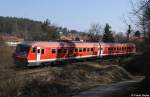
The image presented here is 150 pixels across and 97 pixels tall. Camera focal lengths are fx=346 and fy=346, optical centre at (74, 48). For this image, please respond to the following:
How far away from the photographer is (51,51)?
37906mm

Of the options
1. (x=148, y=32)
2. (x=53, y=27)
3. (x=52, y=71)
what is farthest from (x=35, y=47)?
(x=53, y=27)

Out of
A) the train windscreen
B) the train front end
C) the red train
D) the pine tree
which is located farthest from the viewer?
the pine tree

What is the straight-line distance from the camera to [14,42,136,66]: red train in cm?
3497

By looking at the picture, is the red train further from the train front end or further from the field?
the field

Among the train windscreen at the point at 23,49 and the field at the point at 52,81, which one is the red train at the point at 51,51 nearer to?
A: the train windscreen at the point at 23,49

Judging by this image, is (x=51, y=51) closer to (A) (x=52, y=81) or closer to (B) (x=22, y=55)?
(B) (x=22, y=55)

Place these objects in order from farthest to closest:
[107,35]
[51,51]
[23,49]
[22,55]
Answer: [107,35] < [51,51] < [23,49] < [22,55]

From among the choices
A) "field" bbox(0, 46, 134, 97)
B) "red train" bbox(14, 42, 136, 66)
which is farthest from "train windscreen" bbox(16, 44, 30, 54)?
"field" bbox(0, 46, 134, 97)

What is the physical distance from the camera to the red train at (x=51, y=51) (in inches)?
1377

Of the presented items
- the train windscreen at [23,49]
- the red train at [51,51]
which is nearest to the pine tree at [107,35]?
the red train at [51,51]

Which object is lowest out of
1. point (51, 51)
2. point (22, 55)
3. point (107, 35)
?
point (22, 55)

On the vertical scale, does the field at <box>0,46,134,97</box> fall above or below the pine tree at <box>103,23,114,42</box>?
below

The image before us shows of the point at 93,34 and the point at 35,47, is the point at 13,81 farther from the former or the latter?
the point at 93,34

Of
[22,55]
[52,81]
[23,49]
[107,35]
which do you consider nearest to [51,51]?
[23,49]
